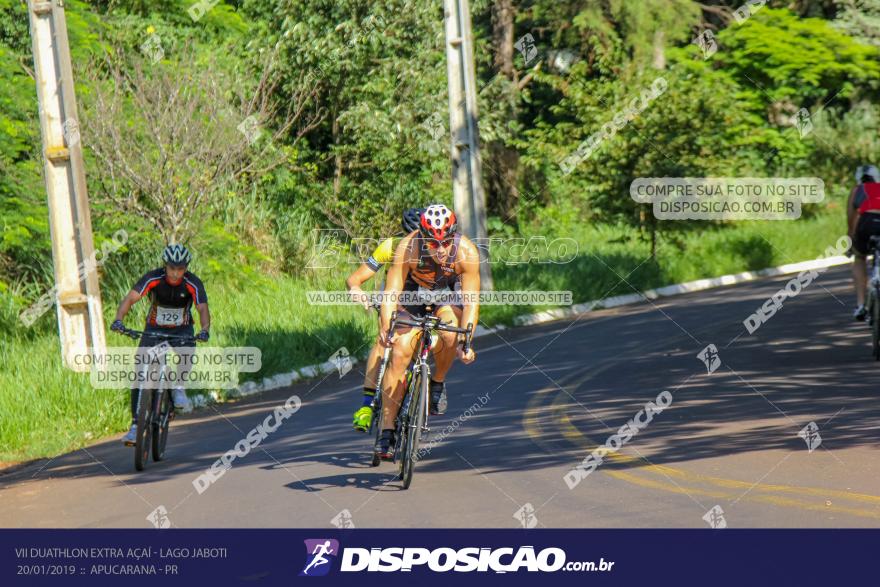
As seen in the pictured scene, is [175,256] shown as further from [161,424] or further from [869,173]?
[869,173]

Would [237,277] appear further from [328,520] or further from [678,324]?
[328,520]

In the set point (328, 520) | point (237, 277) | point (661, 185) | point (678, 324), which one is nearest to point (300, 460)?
point (328, 520)

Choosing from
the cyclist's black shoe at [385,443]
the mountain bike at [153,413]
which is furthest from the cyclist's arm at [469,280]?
the mountain bike at [153,413]

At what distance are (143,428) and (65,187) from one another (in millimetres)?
5426

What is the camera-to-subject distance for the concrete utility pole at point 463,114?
2373 cm

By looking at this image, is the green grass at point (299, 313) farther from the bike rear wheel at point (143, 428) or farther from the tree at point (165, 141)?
the bike rear wheel at point (143, 428)

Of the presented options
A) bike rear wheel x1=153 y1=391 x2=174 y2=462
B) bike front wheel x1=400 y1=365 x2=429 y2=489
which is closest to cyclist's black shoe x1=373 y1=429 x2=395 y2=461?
bike front wheel x1=400 y1=365 x2=429 y2=489

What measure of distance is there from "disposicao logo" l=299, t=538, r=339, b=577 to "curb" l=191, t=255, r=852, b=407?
818 cm

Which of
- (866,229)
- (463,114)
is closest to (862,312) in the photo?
(866,229)

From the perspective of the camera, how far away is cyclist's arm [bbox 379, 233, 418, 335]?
10109mm

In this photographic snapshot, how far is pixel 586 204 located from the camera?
120ft

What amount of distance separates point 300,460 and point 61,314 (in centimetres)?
585

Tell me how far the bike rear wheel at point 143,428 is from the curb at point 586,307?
440 centimetres

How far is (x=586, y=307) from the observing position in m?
24.8
